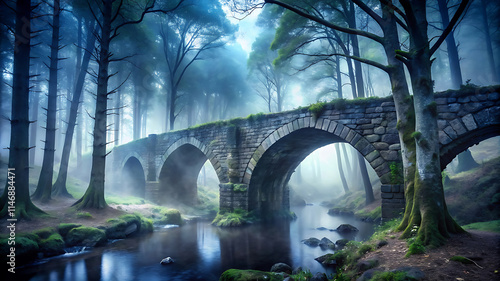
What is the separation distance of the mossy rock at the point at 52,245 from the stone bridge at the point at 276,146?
6409 mm

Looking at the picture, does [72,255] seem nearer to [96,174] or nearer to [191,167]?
[96,174]

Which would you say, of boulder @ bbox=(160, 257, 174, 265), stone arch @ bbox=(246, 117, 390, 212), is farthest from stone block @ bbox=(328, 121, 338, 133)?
boulder @ bbox=(160, 257, 174, 265)

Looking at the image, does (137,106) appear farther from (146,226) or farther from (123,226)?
(123,226)

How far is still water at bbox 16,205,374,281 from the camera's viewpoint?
19.2ft

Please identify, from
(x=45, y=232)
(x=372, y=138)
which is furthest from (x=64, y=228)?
(x=372, y=138)

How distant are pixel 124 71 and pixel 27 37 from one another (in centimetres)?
1485

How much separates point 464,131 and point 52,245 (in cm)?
1127

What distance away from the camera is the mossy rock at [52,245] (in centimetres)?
675

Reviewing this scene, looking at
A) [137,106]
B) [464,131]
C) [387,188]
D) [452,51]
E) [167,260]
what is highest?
[137,106]

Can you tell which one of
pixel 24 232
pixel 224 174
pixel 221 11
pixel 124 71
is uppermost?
pixel 221 11

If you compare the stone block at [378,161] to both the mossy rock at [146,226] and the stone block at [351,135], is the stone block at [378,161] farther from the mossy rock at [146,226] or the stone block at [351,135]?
the mossy rock at [146,226]

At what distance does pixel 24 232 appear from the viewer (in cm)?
665

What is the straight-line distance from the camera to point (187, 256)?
7.45 meters

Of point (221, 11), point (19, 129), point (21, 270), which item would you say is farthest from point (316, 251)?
point (221, 11)
